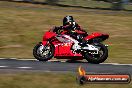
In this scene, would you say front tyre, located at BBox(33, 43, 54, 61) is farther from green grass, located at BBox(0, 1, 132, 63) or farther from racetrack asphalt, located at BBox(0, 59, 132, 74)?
green grass, located at BBox(0, 1, 132, 63)

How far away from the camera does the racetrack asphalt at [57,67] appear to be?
1678 centimetres

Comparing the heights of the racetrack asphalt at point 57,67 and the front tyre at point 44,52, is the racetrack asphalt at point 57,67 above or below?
below

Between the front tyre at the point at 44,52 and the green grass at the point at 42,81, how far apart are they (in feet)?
9.81

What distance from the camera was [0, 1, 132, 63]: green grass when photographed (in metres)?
25.0

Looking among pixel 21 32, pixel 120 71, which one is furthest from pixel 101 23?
pixel 120 71

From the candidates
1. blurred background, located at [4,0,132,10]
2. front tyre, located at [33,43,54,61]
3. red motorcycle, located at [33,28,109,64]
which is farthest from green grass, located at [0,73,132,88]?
blurred background, located at [4,0,132,10]

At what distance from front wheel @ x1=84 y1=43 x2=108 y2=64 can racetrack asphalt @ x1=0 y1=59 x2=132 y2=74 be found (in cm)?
23

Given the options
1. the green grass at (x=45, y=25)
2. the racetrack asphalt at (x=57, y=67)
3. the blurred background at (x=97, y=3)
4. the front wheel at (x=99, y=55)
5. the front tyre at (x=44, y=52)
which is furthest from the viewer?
the blurred background at (x=97, y=3)

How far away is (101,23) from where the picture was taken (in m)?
35.2

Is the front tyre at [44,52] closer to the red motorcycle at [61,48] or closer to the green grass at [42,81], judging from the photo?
the red motorcycle at [61,48]

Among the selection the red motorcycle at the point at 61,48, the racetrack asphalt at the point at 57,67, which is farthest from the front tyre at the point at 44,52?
the racetrack asphalt at the point at 57,67

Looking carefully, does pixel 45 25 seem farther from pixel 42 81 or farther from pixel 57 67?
pixel 42 81

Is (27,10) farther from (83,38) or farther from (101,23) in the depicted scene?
(83,38)

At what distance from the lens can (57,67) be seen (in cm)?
1752
